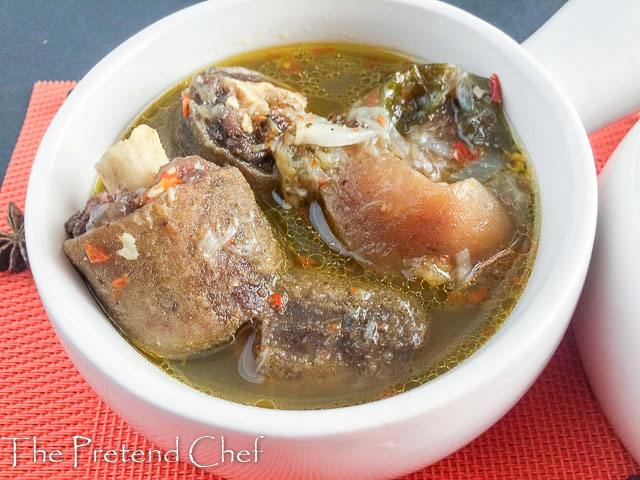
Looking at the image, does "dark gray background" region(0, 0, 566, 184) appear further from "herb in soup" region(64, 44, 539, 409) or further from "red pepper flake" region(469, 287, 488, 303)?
"red pepper flake" region(469, 287, 488, 303)

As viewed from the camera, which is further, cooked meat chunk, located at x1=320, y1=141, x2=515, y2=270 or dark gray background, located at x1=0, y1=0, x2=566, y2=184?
dark gray background, located at x1=0, y1=0, x2=566, y2=184

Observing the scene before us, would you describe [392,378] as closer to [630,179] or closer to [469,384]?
[469,384]

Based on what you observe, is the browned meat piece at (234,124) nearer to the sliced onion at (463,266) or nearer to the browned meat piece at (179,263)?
the browned meat piece at (179,263)

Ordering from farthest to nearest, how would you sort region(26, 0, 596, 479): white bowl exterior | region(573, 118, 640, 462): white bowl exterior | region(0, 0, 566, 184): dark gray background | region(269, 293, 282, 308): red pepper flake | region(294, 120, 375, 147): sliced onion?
region(0, 0, 566, 184): dark gray background → region(294, 120, 375, 147): sliced onion → region(269, 293, 282, 308): red pepper flake → region(573, 118, 640, 462): white bowl exterior → region(26, 0, 596, 479): white bowl exterior

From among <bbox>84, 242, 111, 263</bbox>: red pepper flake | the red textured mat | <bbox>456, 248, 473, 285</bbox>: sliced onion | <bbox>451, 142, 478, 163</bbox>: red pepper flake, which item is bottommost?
the red textured mat

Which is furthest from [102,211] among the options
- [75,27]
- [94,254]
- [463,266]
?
[75,27]

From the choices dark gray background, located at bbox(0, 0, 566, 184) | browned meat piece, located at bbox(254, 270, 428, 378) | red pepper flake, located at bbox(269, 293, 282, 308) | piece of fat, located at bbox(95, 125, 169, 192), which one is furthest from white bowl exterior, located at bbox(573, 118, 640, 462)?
dark gray background, located at bbox(0, 0, 566, 184)
